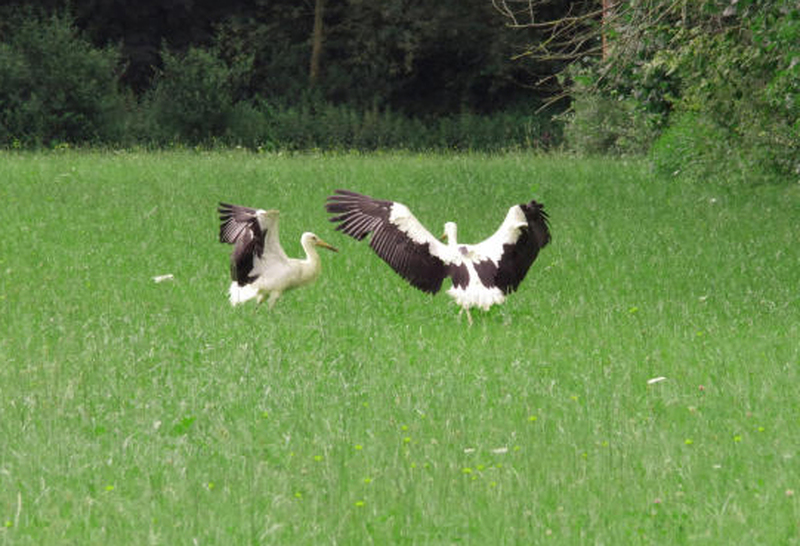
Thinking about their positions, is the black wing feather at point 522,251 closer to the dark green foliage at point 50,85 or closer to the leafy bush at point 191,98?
the dark green foliage at point 50,85

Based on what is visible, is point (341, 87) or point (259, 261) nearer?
point (259, 261)

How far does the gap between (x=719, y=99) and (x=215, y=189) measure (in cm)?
790

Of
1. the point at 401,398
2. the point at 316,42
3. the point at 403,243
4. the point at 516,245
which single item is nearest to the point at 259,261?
the point at 403,243

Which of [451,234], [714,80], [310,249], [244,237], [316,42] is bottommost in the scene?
[316,42]

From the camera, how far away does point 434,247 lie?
32.7 feet

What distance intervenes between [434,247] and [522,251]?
0.72 meters

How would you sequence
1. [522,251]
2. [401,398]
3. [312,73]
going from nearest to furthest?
[401,398] < [522,251] < [312,73]

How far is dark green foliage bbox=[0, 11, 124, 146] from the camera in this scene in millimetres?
33375

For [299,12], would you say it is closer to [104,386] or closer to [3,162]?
[3,162]

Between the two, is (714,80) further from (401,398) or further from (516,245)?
(401,398)

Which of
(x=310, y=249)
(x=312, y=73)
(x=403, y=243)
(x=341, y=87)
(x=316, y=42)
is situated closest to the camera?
(x=403, y=243)

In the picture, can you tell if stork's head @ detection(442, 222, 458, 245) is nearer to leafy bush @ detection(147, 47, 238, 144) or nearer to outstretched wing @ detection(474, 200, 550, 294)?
outstretched wing @ detection(474, 200, 550, 294)

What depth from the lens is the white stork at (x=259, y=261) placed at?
10.1m

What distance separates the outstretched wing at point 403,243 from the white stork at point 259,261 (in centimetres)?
62
